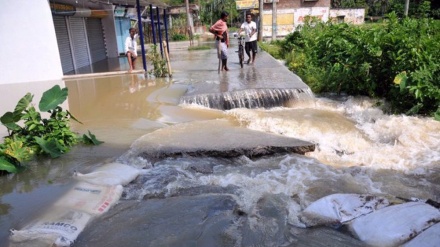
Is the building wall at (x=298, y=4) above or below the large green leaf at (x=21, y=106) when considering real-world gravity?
above

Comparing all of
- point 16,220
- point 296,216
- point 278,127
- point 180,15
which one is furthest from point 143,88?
point 180,15

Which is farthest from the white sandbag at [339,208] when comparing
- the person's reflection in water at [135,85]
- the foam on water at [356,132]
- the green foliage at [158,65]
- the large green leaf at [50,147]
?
the green foliage at [158,65]

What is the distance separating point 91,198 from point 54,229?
590 millimetres

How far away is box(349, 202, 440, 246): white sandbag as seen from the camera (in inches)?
108

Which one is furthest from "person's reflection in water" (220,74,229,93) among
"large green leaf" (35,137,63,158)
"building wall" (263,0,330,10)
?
"building wall" (263,0,330,10)

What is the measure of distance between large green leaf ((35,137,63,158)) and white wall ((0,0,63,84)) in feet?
23.5

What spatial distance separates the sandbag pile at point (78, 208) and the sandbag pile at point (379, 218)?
1.95 metres

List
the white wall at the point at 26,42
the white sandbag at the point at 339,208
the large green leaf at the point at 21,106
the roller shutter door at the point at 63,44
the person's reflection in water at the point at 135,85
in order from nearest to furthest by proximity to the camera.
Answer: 1. the white sandbag at the point at 339,208
2. the large green leaf at the point at 21,106
3. the person's reflection in water at the point at 135,85
4. the white wall at the point at 26,42
5. the roller shutter door at the point at 63,44

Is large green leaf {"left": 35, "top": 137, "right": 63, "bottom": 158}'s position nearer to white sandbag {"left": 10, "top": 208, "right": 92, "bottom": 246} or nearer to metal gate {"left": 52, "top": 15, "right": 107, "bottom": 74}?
white sandbag {"left": 10, "top": 208, "right": 92, "bottom": 246}

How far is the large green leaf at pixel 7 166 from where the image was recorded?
4.38 m

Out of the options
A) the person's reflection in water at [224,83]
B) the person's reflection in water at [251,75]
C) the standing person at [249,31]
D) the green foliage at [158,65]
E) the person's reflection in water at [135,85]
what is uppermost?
the standing person at [249,31]

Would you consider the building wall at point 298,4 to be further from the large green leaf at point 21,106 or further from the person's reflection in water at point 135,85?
the large green leaf at point 21,106

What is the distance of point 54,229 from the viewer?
9.71 feet

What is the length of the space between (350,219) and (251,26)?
862 centimetres
